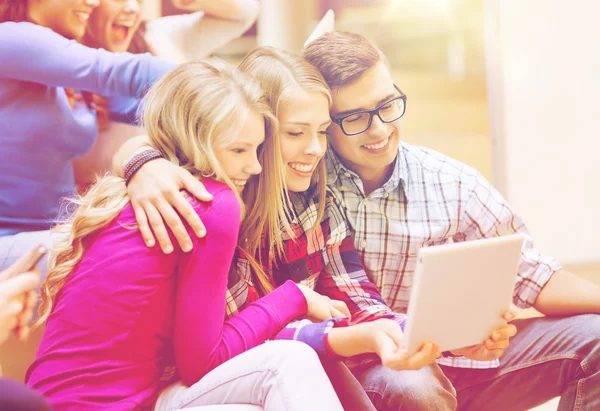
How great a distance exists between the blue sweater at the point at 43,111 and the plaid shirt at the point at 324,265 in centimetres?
45

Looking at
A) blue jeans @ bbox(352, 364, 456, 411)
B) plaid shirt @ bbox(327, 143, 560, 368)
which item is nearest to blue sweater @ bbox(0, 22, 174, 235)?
plaid shirt @ bbox(327, 143, 560, 368)

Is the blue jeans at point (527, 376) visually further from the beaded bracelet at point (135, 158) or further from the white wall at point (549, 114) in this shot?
the beaded bracelet at point (135, 158)

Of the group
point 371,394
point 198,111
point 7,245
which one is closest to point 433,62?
point 198,111

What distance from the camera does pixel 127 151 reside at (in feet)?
4.38

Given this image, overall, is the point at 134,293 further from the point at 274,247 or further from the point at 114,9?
the point at 114,9

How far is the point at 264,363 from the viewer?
106 centimetres

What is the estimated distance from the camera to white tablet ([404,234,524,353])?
1077 mm

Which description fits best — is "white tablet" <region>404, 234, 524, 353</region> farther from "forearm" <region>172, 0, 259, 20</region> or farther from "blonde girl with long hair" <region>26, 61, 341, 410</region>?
"forearm" <region>172, 0, 259, 20</region>

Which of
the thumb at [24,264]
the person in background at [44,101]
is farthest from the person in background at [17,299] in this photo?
the person in background at [44,101]

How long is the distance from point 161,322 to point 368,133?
2.21ft

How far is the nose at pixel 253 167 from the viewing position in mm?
1283

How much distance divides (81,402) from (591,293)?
118 centimetres

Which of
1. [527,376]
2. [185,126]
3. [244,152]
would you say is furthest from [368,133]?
[527,376]

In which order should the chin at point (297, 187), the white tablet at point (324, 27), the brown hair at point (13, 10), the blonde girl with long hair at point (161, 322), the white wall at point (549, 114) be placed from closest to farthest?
the blonde girl with long hair at point (161, 322)
the brown hair at point (13, 10)
the chin at point (297, 187)
the white tablet at point (324, 27)
the white wall at point (549, 114)
